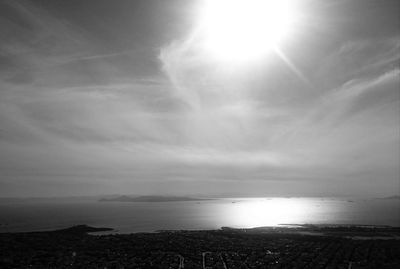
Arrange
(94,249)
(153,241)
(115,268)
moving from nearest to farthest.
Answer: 1. (115,268)
2. (94,249)
3. (153,241)

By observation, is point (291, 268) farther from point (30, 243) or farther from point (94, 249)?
point (30, 243)

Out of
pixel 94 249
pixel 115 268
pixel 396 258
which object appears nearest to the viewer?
pixel 115 268

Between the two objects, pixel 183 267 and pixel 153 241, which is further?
pixel 153 241

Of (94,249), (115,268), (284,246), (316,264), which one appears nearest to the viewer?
(115,268)

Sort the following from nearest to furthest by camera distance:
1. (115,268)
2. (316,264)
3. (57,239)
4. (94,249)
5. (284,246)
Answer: (115,268) < (316,264) < (94,249) < (284,246) < (57,239)

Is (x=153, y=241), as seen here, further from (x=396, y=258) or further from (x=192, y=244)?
(x=396, y=258)

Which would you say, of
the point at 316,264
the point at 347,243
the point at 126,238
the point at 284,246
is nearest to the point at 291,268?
the point at 316,264

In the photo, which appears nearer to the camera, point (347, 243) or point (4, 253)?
point (4, 253)

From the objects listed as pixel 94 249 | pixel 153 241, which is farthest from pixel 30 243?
pixel 153 241
